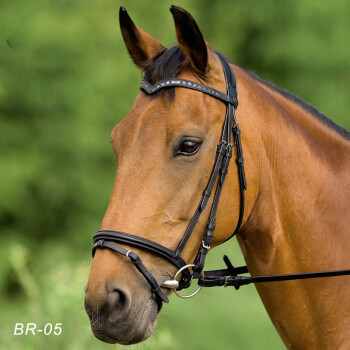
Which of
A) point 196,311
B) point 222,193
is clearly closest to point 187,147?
point 222,193

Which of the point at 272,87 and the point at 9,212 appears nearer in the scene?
the point at 272,87

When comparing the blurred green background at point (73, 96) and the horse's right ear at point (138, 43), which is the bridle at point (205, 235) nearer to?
the horse's right ear at point (138, 43)

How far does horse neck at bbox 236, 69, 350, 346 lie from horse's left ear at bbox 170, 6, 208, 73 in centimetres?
28

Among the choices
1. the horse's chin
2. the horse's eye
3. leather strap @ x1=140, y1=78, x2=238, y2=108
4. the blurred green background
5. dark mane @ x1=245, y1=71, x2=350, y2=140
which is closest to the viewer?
the horse's chin

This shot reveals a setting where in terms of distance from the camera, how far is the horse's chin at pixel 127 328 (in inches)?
104

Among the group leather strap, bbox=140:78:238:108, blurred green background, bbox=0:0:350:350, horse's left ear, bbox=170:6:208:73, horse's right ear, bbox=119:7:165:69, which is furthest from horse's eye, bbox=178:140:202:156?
blurred green background, bbox=0:0:350:350

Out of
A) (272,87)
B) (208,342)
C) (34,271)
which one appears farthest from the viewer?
(34,271)

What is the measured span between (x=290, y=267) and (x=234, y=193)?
51 centimetres

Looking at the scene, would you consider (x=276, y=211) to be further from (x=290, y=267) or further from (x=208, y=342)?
(x=208, y=342)

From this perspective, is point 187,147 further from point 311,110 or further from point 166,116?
point 311,110

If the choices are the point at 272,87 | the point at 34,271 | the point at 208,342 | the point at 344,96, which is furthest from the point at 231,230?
the point at 344,96

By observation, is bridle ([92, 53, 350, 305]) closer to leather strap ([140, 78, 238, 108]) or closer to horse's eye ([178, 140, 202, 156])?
leather strap ([140, 78, 238, 108])

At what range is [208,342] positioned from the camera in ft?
30.0

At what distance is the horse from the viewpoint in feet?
8.88
